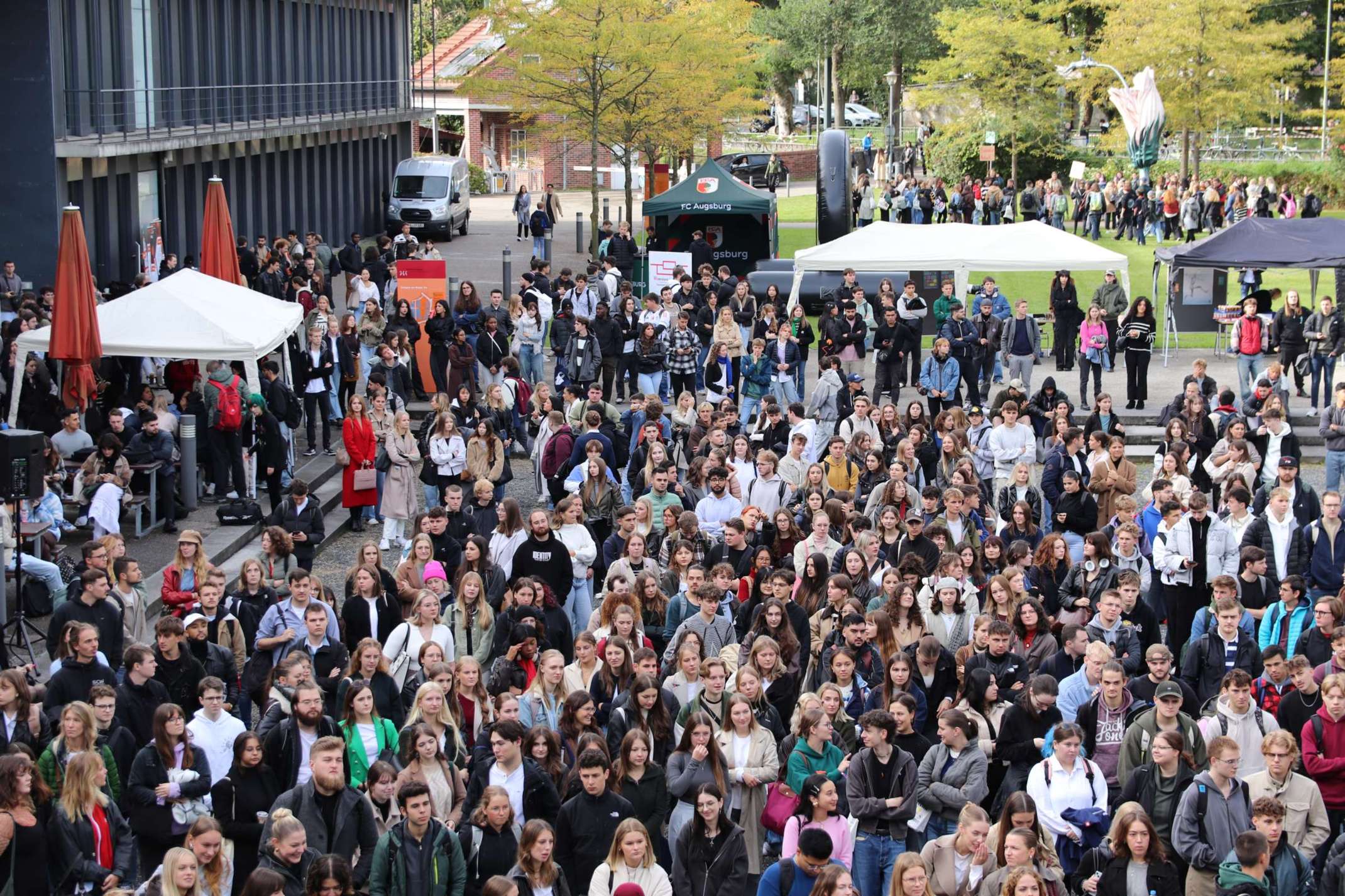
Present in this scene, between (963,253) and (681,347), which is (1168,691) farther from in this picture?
(963,253)

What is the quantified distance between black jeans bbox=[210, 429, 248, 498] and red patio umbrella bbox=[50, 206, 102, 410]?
4.86ft

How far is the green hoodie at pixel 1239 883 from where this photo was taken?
366 inches

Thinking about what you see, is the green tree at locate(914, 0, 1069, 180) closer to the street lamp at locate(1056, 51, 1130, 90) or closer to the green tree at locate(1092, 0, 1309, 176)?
the street lamp at locate(1056, 51, 1130, 90)

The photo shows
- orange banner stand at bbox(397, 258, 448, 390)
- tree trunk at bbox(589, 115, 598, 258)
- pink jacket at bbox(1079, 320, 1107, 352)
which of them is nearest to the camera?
pink jacket at bbox(1079, 320, 1107, 352)

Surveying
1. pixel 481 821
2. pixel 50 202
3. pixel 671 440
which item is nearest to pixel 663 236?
pixel 50 202

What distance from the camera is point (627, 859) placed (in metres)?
9.04

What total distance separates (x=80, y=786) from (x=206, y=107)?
2712 cm

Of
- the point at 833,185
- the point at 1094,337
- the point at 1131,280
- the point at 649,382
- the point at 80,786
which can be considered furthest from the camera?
the point at 1131,280

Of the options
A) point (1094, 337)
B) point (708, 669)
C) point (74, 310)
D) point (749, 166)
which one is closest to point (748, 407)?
point (1094, 337)

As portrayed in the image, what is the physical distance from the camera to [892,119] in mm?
76125

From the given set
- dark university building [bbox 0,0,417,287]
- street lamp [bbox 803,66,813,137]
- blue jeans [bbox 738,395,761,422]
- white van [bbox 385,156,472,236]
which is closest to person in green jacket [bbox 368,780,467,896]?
blue jeans [bbox 738,395,761,422]

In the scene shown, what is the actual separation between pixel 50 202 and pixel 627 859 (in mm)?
20860

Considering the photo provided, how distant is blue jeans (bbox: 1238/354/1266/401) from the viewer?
24031mm

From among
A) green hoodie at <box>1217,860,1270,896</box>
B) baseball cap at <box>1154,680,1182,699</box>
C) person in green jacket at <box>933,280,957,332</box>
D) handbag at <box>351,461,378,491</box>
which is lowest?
green hoodie at <box>1217,860,1270,896</box>
